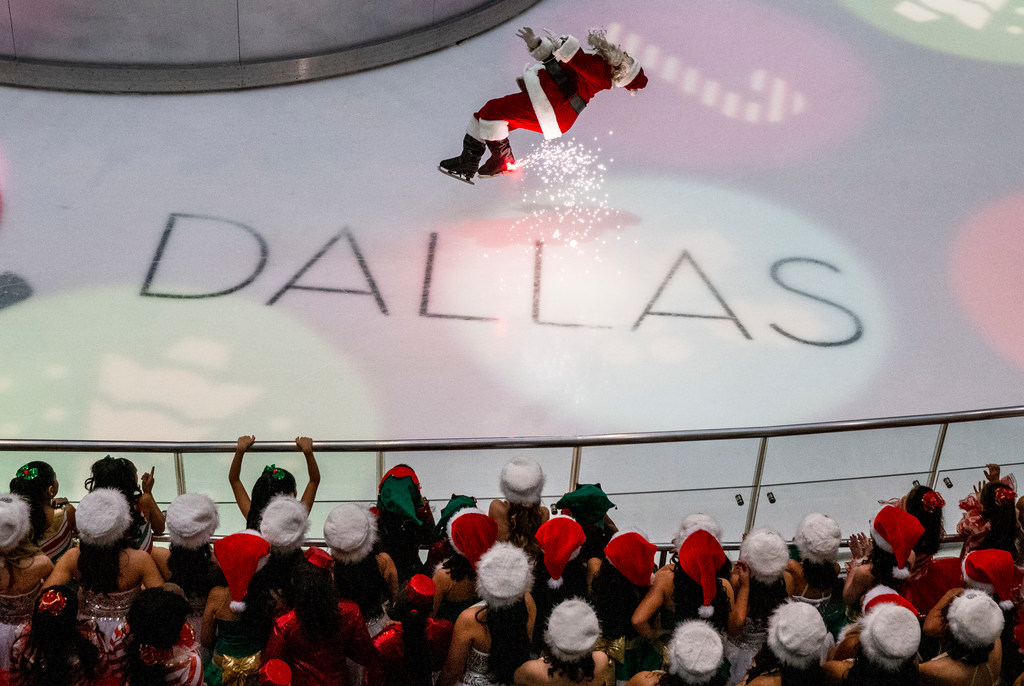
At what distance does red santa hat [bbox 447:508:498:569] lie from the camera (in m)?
3.54

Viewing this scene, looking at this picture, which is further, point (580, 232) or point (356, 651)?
point (580, 232)

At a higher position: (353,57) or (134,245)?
(353,57)

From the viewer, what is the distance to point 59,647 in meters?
3.02

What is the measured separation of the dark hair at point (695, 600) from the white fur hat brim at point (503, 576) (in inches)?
22.7

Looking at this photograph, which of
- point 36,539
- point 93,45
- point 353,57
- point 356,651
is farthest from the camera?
point 353,57

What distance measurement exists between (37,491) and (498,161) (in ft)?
13.9

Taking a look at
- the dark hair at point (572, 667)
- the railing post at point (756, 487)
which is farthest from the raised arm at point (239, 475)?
the railing post at point (756, 487)

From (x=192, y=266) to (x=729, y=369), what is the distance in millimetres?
3180

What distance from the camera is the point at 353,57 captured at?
8.85 meters

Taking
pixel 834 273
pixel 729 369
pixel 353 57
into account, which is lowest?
pixel 729 369

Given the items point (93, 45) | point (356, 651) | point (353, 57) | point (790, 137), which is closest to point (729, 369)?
point (790, 137)

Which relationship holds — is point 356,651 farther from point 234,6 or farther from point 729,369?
point 234,6

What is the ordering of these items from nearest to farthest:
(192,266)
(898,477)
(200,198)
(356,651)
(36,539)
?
1. (356,651)
2. (36,539)
3. (898,477)
4. (192,266)
5. (200,198)

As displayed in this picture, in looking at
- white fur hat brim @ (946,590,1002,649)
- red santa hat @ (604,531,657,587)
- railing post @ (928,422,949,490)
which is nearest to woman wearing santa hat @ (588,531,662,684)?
red santa hat @ (604,531,657,587)
